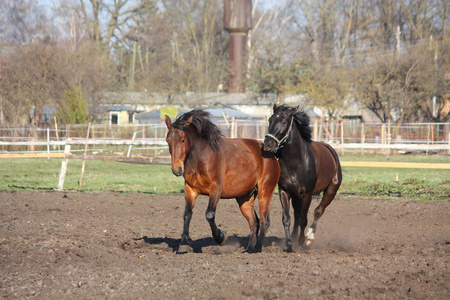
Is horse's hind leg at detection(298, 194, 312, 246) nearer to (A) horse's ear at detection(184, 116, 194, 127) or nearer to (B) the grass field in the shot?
(A) horse's ear at detection(184, 116, 194, 127)

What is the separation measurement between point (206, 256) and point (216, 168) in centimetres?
109

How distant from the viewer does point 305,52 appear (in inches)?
2248

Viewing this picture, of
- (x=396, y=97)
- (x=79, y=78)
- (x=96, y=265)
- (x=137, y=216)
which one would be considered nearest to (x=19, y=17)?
(x=79, y=78)

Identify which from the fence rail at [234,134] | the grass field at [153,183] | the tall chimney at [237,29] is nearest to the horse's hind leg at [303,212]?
the grass field at [153,183]

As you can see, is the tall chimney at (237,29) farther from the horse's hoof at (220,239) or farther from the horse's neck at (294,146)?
the horse's hoof at (220,239)

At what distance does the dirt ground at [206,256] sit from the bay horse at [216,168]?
0.46 m

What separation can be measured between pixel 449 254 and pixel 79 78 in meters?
35.6

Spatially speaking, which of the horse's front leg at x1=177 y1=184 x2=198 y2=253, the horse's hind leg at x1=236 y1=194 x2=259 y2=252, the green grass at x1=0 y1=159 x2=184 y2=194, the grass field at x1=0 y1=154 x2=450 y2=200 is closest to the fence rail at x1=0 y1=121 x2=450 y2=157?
the green grass at x1=0 y1=159 x2=184 y2=194

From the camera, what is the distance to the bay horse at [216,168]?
6.66 meters

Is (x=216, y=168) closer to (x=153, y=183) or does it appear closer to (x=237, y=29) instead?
(x=153, y=183)

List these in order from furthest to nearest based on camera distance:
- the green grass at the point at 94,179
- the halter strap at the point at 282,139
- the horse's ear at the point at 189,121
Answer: the green grass at the point at 94,179
the halter strap at the point at 282,139
the horse's ear at the point at 189,121

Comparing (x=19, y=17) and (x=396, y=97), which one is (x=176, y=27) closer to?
(x=19, y=17)

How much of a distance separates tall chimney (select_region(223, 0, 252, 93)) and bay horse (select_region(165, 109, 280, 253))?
143 ft

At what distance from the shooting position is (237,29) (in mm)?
52031
